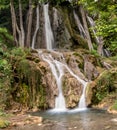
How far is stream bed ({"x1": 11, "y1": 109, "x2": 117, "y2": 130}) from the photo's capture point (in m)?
9.59

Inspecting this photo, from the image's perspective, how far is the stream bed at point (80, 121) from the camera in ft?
31.5

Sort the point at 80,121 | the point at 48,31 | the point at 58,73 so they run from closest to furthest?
the point at 80,121 → the point at 58,73 → the point at 48,31

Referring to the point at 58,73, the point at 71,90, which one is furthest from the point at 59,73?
the point at 71,90

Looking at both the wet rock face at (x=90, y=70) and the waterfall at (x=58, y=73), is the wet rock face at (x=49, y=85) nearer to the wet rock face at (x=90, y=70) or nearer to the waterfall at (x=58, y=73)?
the waterfall at (x=58, y=73)

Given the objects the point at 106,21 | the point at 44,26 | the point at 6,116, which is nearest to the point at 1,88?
the point at 6,116

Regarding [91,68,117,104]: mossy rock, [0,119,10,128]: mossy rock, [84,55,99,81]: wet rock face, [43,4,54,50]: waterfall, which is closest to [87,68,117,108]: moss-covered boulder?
[91,68,117,104]: mossy rock

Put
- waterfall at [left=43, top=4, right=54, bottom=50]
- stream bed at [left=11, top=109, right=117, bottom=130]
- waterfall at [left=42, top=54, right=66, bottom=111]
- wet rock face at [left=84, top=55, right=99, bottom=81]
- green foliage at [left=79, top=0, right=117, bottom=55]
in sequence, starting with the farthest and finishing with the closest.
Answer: waterfall at [left=43, top=4, right=54, bottom=50], wet rock face at [left=84, top=55, right=99, bottom=81], waterfall at [left=42, top=54, right=66, bottom=111], stream bed at [left=11, top=109, right=117, bottom=130], green foliage at [left=79, top=0, right=117, bottom=55]

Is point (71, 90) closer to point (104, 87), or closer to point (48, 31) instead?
point (104, 87)

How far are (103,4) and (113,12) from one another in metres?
0.42

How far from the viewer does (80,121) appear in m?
10.7

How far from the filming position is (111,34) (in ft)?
27.2

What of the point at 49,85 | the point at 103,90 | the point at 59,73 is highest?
the point at 59,73

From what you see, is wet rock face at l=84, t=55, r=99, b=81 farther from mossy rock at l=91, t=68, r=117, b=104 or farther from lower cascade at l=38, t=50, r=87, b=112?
mossy rock at l=91, t=68, r=117, b=104

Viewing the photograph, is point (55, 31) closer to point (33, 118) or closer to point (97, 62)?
point (97, 62)
